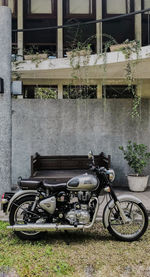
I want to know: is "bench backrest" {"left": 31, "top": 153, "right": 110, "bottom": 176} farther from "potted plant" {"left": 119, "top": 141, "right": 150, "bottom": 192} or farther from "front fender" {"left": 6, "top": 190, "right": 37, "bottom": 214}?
"front fender" {"left": 6, "top": 190, "right": 37, "bottom": 214}

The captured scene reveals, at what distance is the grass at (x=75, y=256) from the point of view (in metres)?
2.91

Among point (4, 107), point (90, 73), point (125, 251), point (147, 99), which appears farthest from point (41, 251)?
point (147, 99)

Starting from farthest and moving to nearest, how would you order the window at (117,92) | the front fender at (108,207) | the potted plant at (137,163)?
the window at (117,92) → the potted plant at (137,163) → the front fender at (108,207)

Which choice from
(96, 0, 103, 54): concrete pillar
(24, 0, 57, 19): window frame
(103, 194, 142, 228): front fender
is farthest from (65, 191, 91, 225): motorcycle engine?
(24, 0, 57, 19): window frame

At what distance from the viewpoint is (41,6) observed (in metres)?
8.79

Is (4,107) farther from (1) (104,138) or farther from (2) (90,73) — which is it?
(1) (104,138)

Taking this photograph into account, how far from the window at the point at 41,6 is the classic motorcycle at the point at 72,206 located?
6.72 meters

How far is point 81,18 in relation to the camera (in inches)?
344

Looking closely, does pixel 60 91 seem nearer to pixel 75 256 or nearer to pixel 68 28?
pixel 68 28

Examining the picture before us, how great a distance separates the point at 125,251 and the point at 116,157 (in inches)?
166

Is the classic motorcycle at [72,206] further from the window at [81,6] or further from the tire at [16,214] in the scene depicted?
the window at [81,6]

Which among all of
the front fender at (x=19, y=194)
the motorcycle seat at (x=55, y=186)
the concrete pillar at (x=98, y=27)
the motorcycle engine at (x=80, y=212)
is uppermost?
the concrete pillar at (x=98, y=27)

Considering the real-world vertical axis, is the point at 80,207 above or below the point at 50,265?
above

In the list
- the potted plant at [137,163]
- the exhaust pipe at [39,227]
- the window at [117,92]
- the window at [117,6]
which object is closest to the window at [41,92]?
the window at [117,92]
